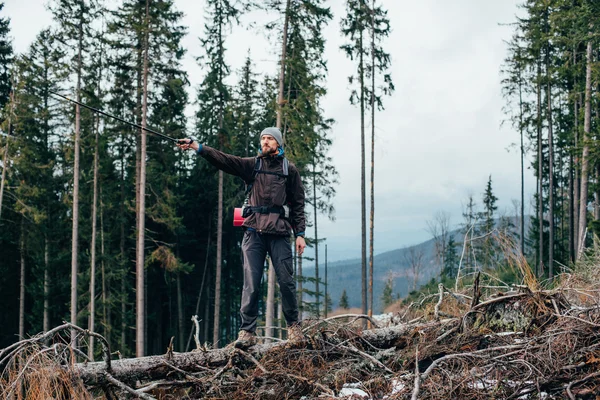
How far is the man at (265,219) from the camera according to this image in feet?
15.8

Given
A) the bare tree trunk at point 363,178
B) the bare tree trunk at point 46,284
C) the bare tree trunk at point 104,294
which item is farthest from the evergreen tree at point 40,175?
the bare tree trunk at point 363,178

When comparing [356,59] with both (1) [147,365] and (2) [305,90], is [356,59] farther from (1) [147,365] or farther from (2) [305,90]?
(1) [147,365]

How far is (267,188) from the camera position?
5.00 m

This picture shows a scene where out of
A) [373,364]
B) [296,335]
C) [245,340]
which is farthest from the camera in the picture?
[296,335]

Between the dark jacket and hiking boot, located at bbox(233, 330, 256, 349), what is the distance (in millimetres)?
1034

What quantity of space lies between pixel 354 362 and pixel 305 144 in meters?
13.4

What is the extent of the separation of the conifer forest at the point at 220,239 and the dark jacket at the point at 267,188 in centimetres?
67

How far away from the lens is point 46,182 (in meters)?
22.9

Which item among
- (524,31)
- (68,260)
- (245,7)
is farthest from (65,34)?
(524,31)

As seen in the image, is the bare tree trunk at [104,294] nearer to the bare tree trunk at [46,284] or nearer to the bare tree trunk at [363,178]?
the bare tree trunk at [46,284]

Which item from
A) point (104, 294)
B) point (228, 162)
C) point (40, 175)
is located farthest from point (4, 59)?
point (228, 162)

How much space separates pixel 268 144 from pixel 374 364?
2455mm

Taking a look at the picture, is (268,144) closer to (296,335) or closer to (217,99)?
(296,335)

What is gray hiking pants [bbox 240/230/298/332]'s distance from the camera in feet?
15.7
